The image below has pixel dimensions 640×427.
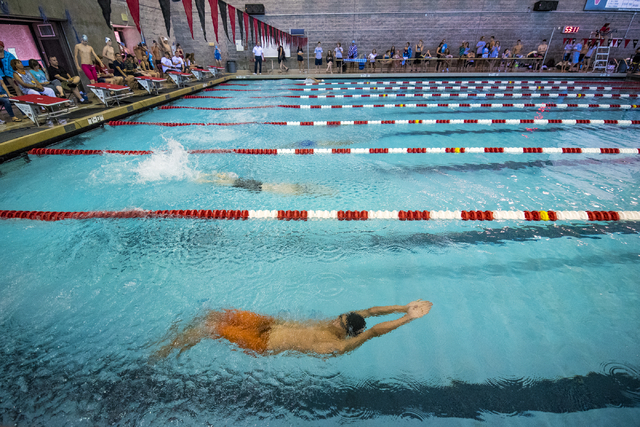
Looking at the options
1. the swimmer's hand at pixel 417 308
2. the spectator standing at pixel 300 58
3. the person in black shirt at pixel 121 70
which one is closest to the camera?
the swimmer's hand at pixel 417 308

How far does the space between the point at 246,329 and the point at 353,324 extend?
0.72m

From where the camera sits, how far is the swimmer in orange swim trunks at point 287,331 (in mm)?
1852

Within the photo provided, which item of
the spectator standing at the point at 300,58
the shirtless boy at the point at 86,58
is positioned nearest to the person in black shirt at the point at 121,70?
the shirtless boy at the point at 86,58

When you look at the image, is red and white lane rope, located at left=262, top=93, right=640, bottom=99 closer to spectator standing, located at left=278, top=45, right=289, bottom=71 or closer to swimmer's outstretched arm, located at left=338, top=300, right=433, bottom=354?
spectator standing, located at left=278, top=45, right=289, bottom=71

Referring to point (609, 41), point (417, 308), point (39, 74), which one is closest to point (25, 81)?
A: point (39, 74)

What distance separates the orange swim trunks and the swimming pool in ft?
0.25

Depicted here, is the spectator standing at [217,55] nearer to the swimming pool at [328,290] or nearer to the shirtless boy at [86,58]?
the shirtless boy at [86,58]

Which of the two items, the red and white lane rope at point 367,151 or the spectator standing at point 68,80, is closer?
the red and white lane rope at point 367,151

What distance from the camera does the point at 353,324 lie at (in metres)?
1.91

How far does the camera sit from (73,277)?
2.40 metres

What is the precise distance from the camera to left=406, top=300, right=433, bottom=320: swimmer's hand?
2.07m

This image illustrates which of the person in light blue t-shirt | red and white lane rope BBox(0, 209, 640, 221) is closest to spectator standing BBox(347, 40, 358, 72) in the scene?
the person in light blue t-shirt

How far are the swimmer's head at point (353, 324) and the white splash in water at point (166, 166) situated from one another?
3115 millimetres

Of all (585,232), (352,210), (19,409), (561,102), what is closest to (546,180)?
(585,232)
